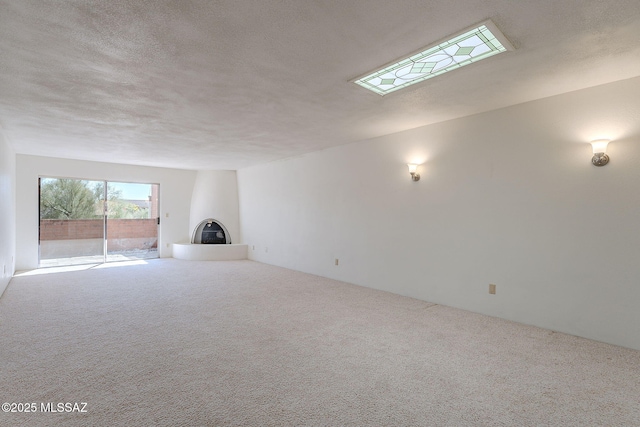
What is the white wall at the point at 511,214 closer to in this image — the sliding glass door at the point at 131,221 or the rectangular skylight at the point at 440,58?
the rectangular skylight at the point at 440,58

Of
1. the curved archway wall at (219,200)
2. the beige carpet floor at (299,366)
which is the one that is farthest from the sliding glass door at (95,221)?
the beige carpet floor at (299,366)

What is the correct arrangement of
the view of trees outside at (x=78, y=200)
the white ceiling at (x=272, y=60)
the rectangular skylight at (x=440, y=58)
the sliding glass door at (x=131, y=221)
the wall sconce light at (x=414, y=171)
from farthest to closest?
1. the sliding glass door at (x=131, y=221)
2. the view of trees outside at (x=78, y=200)
3. the wall sconce light at (x=414, y=171)
4. the rectangular skylight at (x=440, y=58)
5. the white ceiling at (x=272, y=60)

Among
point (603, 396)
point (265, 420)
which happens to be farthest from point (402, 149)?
point (265, 420)

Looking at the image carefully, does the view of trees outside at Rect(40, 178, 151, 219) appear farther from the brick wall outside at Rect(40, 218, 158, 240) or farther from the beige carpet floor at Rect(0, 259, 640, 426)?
the beige carpet floor at Rect(0, 259, 640, 426)

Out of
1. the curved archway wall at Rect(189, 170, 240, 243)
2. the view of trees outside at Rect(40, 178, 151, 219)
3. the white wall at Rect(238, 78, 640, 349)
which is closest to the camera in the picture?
the white wall at Rect(238, 78, 640, 349)

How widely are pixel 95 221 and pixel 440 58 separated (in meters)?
7.77

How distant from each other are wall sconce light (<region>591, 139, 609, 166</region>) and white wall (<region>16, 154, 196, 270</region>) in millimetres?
8161

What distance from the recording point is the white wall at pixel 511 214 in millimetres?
2830

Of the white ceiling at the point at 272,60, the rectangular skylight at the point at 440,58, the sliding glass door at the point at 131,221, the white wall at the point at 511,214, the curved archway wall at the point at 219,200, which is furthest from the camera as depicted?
the curved archway wall at the point at 219,200

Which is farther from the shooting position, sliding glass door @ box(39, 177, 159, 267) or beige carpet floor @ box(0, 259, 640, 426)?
sliding glass door @ box(39, 177, 159, 267)

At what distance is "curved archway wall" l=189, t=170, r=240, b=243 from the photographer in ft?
27.1

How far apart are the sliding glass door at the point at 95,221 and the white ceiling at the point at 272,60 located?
2906mm

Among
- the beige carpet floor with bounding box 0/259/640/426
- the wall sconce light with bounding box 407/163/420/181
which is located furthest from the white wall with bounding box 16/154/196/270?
the wall sconce light with bounding box 407/163/420/181

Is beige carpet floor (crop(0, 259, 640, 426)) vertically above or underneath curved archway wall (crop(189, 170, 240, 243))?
underneath
